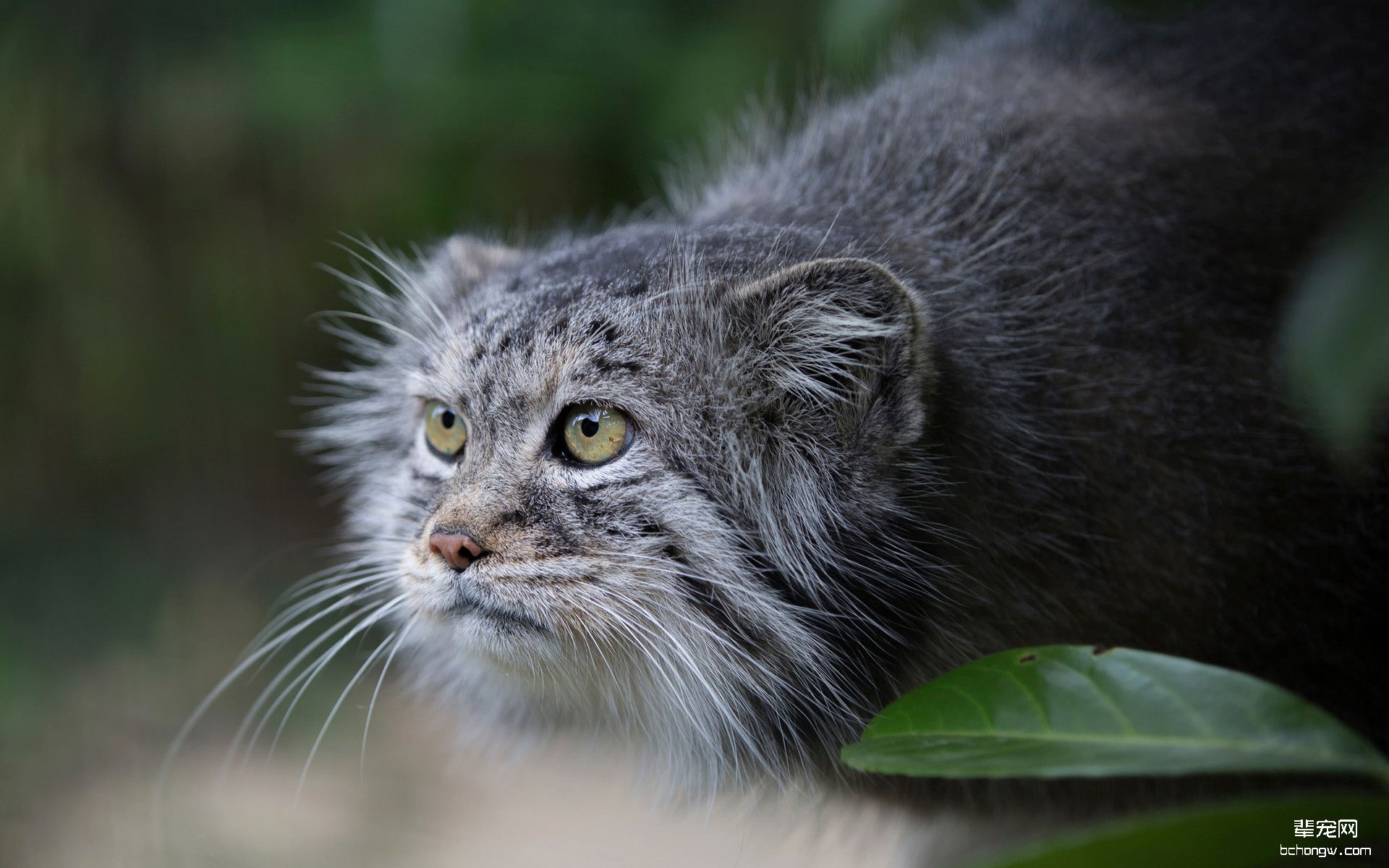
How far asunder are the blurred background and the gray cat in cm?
141

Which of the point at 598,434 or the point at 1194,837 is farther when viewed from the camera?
the point at 598,434

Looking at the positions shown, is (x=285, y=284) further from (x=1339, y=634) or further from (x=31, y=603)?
(x=1339, y=634)

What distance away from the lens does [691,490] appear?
1.77 m

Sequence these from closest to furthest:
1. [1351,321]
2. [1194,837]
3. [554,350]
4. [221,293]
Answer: [1351,321]
[1194,837]
[554,350]
[221,293]

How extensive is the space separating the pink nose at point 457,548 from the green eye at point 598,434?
214 mm

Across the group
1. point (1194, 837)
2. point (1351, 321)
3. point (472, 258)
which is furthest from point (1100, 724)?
point (472, 258)

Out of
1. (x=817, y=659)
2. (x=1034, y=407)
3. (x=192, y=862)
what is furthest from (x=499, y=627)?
(x=192, y=862)

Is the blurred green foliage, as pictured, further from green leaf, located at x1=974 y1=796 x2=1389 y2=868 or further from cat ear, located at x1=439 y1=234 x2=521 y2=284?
cat ear, located at x1=439 y1=234 x2=521 y2=284

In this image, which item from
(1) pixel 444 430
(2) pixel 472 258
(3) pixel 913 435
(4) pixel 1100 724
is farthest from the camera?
(2) pixel 472 258

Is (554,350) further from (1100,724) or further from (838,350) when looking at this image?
(1100,724)

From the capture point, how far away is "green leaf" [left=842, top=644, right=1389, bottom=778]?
3.70ft

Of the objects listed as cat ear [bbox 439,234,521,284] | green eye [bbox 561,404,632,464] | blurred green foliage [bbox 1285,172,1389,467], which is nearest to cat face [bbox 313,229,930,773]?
green eye [bbox 561,404,632,464]

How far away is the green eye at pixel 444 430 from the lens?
2.06m

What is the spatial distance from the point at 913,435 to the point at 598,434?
0.50 metres
